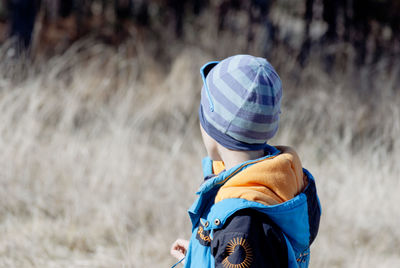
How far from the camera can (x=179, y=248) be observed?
1508 millimetres

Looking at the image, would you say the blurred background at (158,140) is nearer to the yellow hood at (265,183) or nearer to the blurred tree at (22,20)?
the blurred tree at (22,20)

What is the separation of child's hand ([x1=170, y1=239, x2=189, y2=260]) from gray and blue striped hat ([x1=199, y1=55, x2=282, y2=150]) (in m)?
0.39

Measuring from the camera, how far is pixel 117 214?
2.70m

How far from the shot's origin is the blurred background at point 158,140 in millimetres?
2615

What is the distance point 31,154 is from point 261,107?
7.28ft

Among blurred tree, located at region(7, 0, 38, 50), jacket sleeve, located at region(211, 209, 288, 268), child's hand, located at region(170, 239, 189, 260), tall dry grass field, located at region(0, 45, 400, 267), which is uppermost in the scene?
blurred tree, located at region(7, 0, 38, 50)

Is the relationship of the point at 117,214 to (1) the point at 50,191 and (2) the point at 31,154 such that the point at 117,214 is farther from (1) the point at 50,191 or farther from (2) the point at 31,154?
(2) the point at 31,154

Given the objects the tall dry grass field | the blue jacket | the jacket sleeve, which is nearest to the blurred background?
the tall dry grass field

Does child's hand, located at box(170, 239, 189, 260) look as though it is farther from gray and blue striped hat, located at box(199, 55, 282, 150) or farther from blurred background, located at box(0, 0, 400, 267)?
blurred background, located at box(0, 0, 400, 267)

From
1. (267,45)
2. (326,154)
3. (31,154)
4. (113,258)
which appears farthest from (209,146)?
(267,45)

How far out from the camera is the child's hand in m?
1.47

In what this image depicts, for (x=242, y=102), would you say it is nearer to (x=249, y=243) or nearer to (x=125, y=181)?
(x=249, y=243)

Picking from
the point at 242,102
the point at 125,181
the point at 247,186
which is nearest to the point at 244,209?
the point at 247,186

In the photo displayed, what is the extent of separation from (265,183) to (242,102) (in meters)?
0.21
